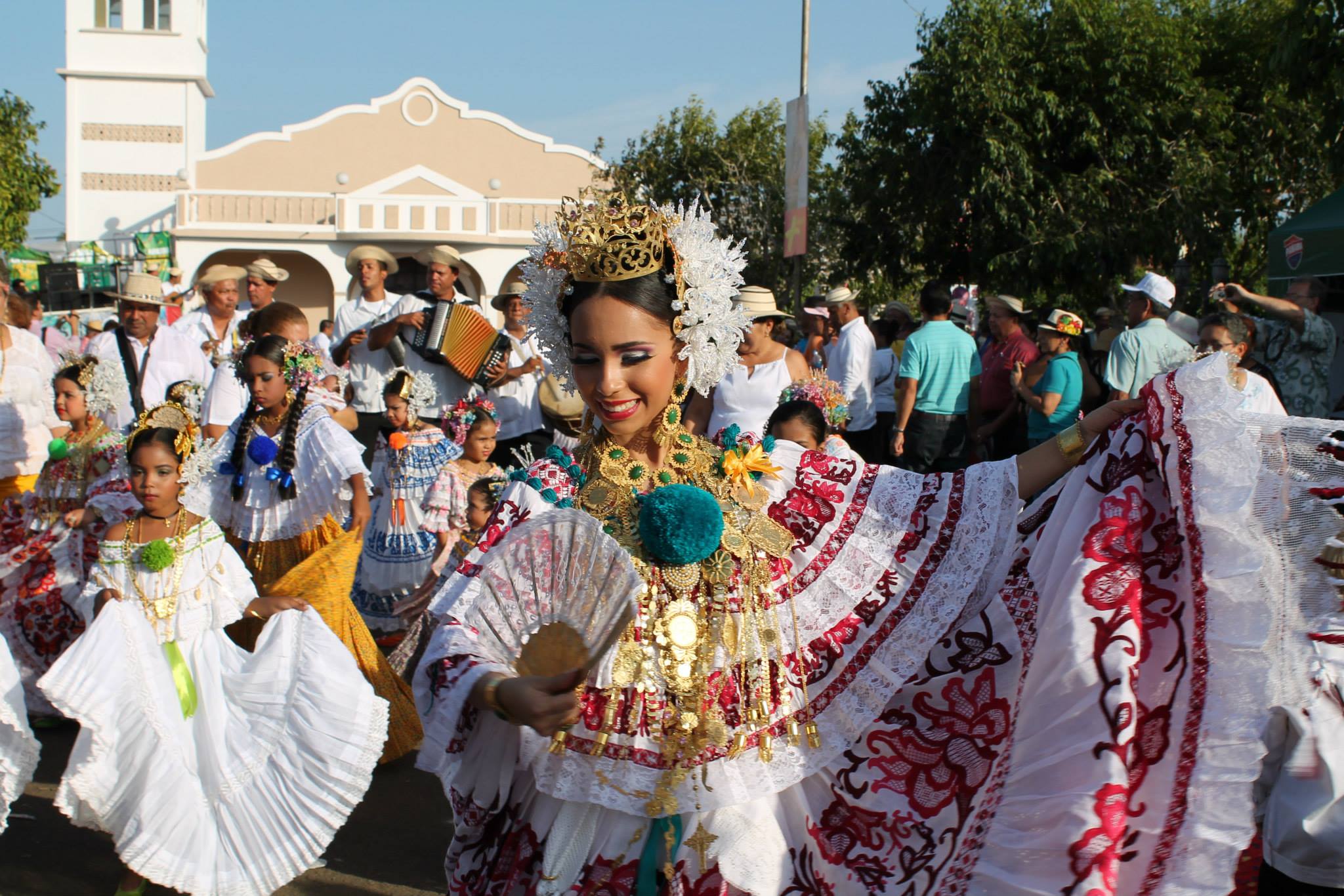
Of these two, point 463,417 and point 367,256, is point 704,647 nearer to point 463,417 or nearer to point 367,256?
point 463,417

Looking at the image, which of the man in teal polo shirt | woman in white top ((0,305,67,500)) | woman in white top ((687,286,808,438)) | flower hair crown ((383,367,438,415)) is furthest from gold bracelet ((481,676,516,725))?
the man in teal polo shirt

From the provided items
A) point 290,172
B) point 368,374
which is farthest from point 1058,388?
point 290,172

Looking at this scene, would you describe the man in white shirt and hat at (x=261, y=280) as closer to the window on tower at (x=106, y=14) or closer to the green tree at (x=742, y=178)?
the green tree at (x=742, y=178)

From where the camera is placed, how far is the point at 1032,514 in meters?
2.54

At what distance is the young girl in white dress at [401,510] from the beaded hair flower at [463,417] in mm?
Result: 185

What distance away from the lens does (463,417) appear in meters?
7.51

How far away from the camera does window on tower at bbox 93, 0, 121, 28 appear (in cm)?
4512

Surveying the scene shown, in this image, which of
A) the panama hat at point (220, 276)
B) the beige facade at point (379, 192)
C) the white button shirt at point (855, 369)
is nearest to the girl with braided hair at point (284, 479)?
the panama hat at point (220, 276)

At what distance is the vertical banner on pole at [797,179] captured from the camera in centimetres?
1245

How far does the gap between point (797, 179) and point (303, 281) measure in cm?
2498

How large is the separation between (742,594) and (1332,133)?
824cm

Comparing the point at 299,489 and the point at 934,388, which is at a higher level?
the point at 934,388

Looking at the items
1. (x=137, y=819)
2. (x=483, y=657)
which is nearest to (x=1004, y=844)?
(x=483, y=657)

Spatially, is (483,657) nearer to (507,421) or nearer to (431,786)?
(431,786)
